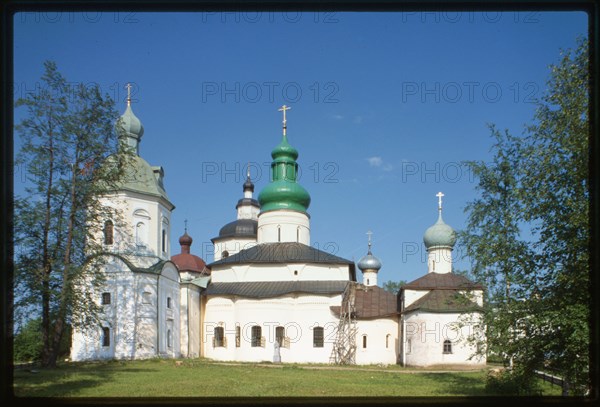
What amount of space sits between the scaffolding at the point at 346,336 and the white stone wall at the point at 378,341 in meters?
0.52

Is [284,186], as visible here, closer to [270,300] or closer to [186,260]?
[270,300]

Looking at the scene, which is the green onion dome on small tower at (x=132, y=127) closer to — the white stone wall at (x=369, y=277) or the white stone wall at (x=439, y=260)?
the white stone wall at (x=439, y=260)

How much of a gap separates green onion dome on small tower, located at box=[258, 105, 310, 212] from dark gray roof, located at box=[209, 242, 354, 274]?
2.13m

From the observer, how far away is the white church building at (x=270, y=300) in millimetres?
23797

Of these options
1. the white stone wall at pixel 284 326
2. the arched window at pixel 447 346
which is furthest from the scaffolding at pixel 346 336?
the arched window at pixel 447 346

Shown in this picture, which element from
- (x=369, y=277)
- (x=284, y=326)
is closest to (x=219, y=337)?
(x=284, y=326)

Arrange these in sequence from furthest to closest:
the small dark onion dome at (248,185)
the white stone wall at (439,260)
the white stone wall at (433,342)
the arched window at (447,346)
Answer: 1. the small dark onion dome at (248,185)
2. the white stone wall at (439,260)
3. the arched window at (447,346)
4. the white stone wall at (433,342)

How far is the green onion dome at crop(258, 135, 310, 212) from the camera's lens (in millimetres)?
31203

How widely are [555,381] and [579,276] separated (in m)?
2.99

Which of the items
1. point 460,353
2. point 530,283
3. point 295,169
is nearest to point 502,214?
point 530,283

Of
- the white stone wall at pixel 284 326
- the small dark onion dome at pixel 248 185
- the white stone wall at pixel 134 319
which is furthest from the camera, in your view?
the small dark onion dome at pixel 248 185

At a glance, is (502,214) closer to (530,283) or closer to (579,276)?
(530,283)

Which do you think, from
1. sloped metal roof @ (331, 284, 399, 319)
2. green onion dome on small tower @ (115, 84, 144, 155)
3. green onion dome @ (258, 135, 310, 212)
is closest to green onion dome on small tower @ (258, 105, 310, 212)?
green onion dome @ (258, 135, 310, 212)

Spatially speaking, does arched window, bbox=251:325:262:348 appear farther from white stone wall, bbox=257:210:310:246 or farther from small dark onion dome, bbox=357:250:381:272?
small dark onion dome, bbox=357:250:381:272
